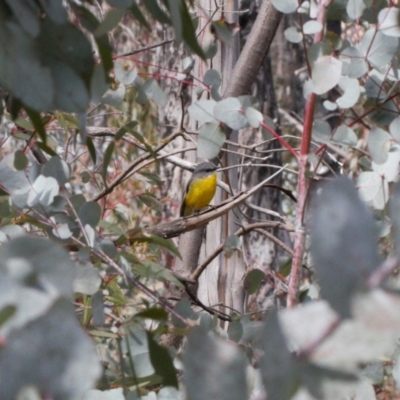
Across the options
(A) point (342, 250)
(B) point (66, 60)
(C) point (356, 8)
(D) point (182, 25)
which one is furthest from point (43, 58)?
(C) point (356, 8)

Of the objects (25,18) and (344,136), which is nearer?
(25,18)

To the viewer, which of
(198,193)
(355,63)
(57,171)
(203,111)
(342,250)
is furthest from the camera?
(198,193)

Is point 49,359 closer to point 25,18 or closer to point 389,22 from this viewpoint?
point 25,18

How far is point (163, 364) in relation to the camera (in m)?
0.80

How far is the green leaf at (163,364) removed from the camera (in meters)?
0.80

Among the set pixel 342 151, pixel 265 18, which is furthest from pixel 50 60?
pixel 342 151

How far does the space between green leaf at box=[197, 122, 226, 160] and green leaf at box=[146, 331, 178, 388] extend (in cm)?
51

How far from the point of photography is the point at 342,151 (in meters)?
5.07

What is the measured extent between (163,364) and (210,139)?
21.0 inches

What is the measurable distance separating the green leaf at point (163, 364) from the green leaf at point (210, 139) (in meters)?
0.51

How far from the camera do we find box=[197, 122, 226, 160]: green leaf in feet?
4.03

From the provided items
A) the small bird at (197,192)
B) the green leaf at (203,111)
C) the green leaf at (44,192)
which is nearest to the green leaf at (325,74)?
the green leaf at (203,111)

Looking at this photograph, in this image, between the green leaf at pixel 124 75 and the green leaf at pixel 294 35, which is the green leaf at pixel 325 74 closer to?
the green leaf at pixel 294 35

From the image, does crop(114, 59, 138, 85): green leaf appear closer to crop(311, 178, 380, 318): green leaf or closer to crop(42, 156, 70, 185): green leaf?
crop(42, 156, 70, 185): green leaf
